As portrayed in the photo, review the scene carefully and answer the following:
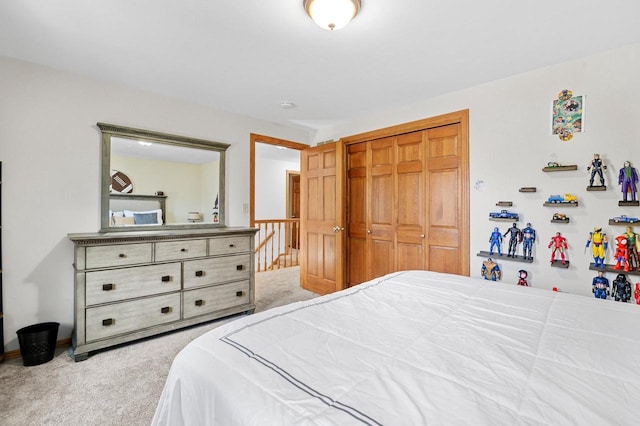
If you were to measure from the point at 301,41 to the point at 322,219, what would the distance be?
237 centimetres

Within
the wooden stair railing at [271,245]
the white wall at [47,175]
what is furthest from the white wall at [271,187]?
the white wall at [47,175]

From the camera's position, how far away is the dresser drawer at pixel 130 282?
7.59 feet

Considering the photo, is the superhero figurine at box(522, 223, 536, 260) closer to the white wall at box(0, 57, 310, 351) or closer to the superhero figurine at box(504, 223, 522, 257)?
the superhero figurine at box(504, 223, 522, 257)

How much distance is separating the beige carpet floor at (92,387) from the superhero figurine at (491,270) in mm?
2713

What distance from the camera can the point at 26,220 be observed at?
7.78ft

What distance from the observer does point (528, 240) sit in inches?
96.3

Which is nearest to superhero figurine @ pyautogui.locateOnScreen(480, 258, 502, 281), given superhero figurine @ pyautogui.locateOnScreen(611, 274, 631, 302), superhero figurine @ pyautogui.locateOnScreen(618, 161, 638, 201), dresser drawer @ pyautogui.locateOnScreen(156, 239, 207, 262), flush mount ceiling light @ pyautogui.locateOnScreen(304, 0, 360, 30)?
superhero figurine @ pyautogui.locateOnScreen(611, 274, 631, 302)

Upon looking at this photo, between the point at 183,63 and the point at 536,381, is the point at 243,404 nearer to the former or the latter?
the point at 536,381

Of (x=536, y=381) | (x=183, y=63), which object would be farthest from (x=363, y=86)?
(x=536, y=381)

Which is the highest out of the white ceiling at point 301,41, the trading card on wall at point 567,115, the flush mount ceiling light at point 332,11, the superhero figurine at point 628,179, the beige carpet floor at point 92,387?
the white ceiling at point 301,41

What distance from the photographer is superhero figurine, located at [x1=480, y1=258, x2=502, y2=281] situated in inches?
102

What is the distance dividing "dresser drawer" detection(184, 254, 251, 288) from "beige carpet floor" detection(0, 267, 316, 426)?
536 millimetres

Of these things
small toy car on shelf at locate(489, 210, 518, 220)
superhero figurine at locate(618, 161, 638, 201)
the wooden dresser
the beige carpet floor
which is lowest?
the beige carpet floor

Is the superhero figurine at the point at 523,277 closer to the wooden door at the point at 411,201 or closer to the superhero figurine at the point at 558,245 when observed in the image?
the superhero figurine at the point at 558,245
